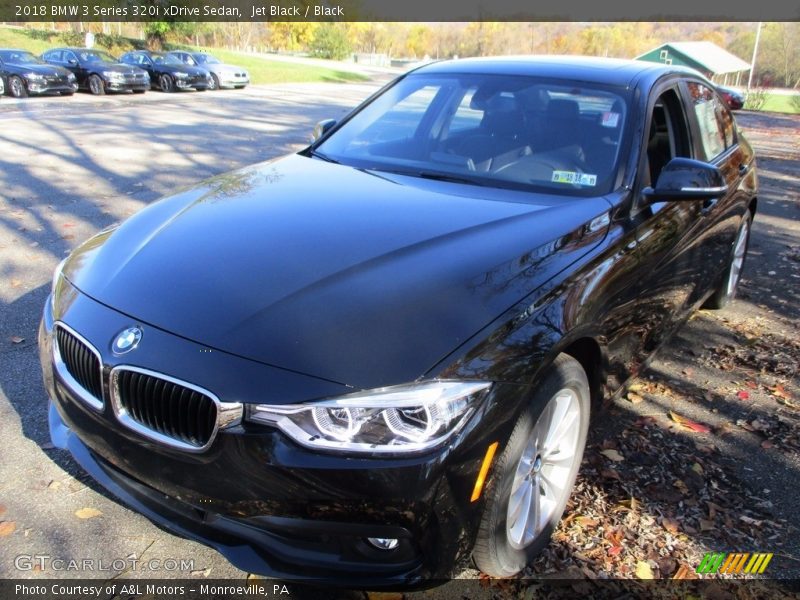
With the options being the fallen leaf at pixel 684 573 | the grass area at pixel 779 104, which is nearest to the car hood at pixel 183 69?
the fallen leaf at pixel 684 573

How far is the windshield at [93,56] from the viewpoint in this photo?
75.9ft

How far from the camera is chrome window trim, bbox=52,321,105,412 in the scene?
2195 millimetres

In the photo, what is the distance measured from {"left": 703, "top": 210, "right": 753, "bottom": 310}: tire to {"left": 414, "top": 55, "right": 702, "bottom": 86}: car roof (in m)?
1.49

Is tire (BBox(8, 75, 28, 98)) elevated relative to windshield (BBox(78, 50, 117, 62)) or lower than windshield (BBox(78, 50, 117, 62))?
lower

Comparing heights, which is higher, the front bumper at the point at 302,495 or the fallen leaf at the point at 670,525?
the front bumper at the point at 302,495

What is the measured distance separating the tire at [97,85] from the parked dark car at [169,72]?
3.38 meters

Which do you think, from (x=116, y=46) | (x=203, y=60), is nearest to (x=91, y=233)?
(x=203, y=60)

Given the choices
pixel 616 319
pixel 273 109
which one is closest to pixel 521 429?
pixel 616 319

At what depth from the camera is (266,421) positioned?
6.28ft

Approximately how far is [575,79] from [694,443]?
6.63ft

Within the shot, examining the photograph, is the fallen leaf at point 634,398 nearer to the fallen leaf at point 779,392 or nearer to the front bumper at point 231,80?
the fallen leaf at point 779,392

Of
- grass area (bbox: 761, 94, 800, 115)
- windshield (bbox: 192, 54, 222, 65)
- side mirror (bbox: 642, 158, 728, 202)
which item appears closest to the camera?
side mirror (bbox: 642, 158, 728, 202)

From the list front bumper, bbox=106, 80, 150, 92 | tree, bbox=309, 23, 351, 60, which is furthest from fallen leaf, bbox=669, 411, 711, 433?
tree, bbox=309, 23, 351, 60

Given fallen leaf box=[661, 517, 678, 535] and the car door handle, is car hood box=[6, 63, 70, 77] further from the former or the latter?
fallen leaf box=[661, 517, 678, 535]
